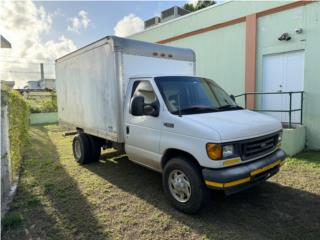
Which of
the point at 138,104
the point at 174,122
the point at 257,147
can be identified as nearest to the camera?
the point at 257,147

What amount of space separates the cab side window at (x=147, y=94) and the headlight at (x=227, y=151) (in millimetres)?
1398

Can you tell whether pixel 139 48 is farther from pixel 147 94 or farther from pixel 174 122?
pixel 174 122

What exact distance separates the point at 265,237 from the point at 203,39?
9.02 metres

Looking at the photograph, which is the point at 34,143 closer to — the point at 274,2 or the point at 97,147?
the point at 97,147

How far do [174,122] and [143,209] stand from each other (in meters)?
1.58

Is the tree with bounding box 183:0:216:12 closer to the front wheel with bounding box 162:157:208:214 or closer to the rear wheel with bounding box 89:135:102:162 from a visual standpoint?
the rear wheel with bounding box 89:135:102:162

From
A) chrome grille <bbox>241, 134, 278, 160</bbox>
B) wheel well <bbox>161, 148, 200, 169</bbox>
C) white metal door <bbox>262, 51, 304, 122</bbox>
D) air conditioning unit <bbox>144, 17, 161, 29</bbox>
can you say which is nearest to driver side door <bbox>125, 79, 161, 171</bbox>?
wheel well <bbox>161, 148, 200, 169</bbox>

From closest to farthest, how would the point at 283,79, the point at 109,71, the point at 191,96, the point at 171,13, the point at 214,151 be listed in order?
the point at 214,151 → the point at 191,96 → the point at 109,71 → the point at 283,79 → the point at 171,13

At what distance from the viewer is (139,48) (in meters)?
5.36

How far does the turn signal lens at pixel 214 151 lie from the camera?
11.6 ft

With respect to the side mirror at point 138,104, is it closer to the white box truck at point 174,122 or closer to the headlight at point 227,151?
the white box truck at point 174,122

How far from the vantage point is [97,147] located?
275 inches

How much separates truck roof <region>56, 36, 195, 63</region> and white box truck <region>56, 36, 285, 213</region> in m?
0.02

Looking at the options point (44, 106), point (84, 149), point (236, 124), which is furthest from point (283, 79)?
point (44, 106)
